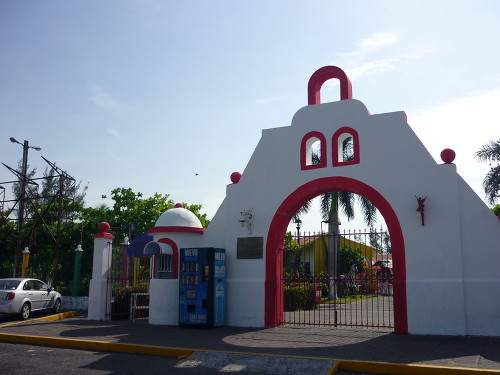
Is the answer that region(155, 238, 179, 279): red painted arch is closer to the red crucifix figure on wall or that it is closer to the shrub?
the shrub

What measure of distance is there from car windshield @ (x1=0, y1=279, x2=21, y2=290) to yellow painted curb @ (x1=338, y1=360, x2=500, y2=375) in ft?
36.4

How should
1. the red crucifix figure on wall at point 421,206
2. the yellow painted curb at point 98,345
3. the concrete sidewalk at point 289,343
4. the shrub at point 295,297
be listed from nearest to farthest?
the concrete sidewalk at point 289,343
the yellow painted curb at point 98,345
the red crucifix figure on wall at point 421,206
the shrub at point 295,297

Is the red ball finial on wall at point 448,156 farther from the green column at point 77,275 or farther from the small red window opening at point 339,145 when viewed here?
the green column at point 77,275

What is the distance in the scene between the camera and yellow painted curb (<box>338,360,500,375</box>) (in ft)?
23.2

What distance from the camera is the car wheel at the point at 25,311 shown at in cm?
Result: 1446

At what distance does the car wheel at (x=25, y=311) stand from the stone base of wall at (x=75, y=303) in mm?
2474

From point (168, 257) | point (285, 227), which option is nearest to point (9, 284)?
point (168, 257)

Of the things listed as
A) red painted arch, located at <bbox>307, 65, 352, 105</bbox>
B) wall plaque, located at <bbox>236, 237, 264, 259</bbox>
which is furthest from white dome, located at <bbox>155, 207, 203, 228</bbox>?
red painted arch, located at <bbox>307, 65, 352, 105</bbox>

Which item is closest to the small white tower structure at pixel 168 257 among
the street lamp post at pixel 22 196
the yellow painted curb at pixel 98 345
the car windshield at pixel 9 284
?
the yellow painted curb at pixel 98 345

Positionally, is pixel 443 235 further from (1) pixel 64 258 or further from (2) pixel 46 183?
(2) pixel 46 183

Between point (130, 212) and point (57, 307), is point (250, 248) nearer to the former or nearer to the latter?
point (57, 307)

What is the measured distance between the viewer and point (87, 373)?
7.38 meters

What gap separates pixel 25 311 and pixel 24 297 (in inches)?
17.0

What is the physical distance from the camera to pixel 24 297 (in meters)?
14.6
